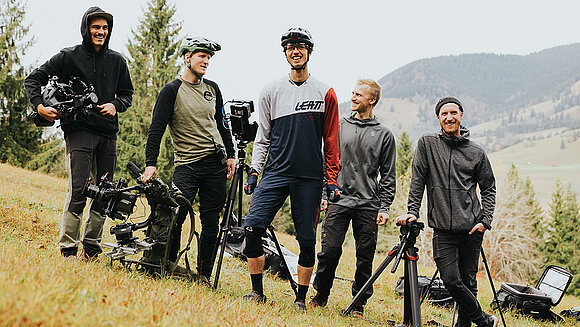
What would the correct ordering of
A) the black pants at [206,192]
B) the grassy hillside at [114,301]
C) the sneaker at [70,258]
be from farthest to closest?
the black pants at [206,192], the sneaker at [70,258], the grassy hillside at [114,301]

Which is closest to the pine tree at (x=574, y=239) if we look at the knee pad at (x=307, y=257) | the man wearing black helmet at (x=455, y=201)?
the man wearing black helmet at (x=455, y=201)

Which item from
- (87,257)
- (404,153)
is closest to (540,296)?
(87,257)

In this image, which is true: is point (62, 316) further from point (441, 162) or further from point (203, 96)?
point (441, 162)

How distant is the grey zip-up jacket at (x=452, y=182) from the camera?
4.91 meters

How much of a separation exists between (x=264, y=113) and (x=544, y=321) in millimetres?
6418

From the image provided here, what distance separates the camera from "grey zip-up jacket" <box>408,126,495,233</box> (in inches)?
193

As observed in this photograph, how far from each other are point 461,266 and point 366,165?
161cm

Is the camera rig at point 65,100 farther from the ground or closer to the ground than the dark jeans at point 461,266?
farther from the ground

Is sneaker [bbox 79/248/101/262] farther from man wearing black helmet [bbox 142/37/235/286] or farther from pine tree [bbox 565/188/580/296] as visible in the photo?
pine tree [bbox 565/188/580/296]

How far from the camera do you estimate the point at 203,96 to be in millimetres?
5316

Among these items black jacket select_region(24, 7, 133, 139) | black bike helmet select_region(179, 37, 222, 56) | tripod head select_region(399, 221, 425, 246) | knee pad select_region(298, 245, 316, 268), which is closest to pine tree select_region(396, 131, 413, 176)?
tripod head select_region(399, 221, 425, 246)

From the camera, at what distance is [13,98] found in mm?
32312

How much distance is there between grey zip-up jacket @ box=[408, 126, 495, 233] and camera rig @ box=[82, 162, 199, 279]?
2.61 metres

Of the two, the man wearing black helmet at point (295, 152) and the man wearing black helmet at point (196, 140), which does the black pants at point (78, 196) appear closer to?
the man wearing black helmet at point (196, 140)
